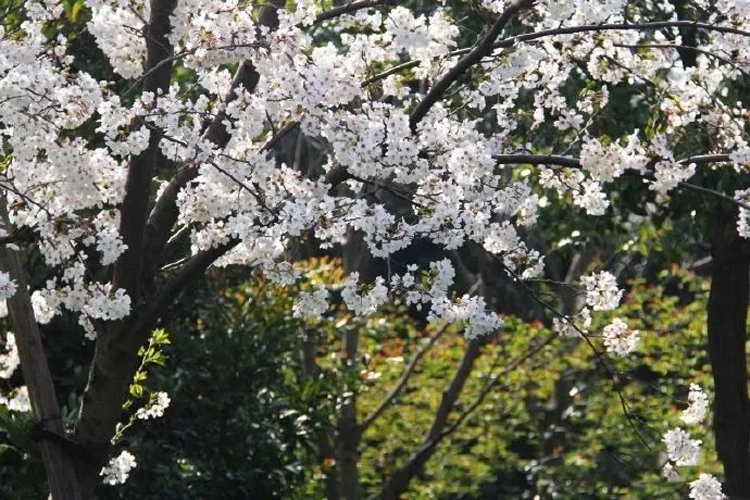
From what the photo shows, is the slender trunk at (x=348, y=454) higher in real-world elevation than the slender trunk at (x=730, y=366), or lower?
higher

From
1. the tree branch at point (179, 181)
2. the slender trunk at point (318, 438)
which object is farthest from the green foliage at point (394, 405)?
the tree branch at point (179, 181)

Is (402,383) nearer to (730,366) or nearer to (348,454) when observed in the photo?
(348,454)

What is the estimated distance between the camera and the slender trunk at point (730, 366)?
879 centimetres

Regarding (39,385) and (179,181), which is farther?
(39,385)

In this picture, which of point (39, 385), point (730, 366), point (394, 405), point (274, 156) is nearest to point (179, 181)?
point (274, 156)

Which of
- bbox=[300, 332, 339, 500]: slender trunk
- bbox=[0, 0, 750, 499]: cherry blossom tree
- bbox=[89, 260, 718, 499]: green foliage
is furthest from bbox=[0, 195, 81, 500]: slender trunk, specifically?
bbox=[300, 332, 339, 500]: slender trunk

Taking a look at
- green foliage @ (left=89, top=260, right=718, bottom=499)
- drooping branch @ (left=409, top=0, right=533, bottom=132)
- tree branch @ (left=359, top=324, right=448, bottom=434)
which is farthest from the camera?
tree branch @ (left=359, top=324, right=448, bottom=434)

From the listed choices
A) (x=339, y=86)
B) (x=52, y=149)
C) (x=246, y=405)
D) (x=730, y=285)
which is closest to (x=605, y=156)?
(x=339, y=86)

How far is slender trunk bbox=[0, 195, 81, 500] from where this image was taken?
5.24m

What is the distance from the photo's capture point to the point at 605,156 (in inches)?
186

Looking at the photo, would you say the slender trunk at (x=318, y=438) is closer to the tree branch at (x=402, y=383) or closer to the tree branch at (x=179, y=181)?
the tree branch at (x=402, y=383)

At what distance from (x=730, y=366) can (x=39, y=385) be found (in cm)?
522

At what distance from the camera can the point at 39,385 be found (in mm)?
5355

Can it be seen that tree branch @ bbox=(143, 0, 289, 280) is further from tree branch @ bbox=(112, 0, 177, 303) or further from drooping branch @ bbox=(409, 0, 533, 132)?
drooping branch @ bbox=(409, 0, 533, 132)
